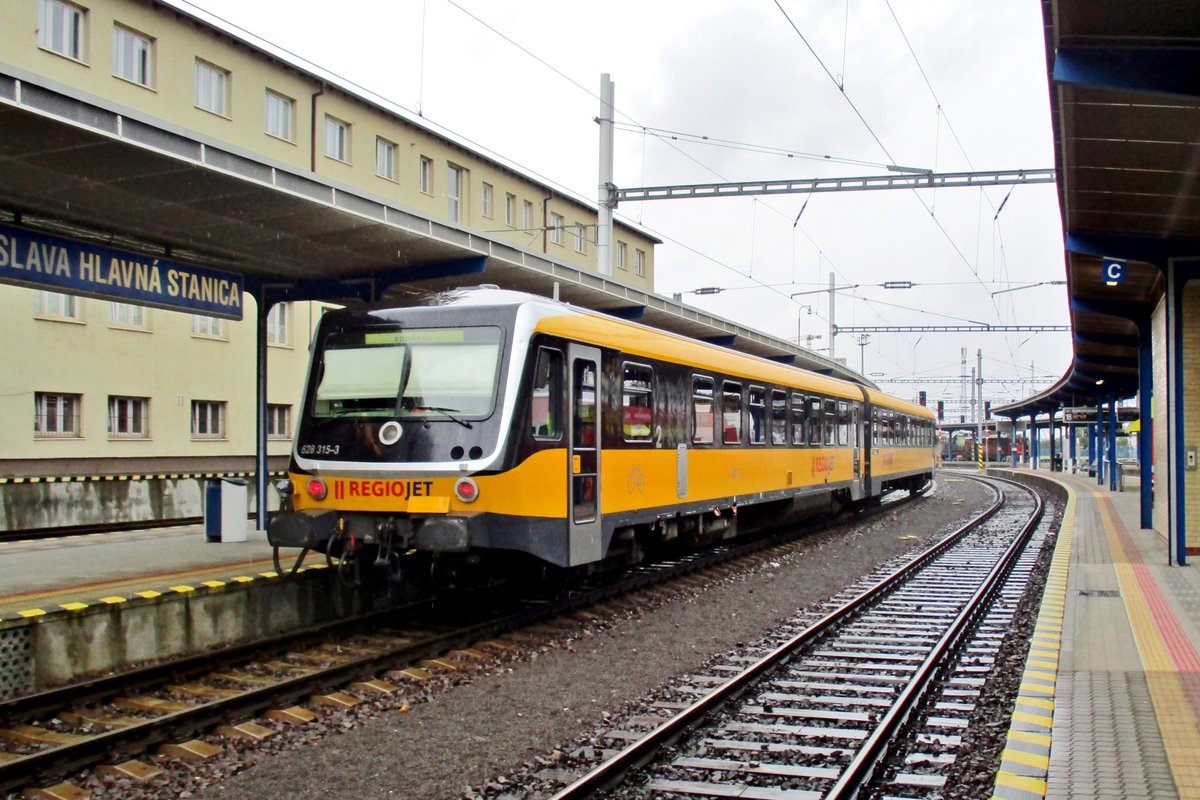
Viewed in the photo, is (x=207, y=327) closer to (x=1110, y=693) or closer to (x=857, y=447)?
(x=857, y=447)

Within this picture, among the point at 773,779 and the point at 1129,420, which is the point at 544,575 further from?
the point at 1129,420

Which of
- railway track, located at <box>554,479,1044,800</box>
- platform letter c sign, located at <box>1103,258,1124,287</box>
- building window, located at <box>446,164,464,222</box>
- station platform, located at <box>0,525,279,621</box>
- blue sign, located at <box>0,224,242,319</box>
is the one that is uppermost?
building window, located at <box>446,164,464,222</box>

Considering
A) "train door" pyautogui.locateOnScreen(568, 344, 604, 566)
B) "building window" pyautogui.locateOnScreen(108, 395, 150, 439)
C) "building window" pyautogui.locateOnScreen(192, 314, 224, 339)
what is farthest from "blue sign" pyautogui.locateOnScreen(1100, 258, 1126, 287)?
"building window" pyautogui.locateOnScreen(108, 395, 150, 439)

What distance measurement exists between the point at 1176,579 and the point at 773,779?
352 inches

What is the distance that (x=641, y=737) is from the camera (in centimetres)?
639

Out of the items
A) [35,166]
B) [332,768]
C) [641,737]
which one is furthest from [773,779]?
[35,166]

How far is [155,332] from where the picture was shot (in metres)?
23.6

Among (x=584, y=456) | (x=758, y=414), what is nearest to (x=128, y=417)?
(x=758, y=414)

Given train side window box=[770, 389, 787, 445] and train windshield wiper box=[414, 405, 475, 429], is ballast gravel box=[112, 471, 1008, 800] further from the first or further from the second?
train side window box=[770, 389, 787, 445]

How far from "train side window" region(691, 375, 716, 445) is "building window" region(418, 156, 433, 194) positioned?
73.2 feet

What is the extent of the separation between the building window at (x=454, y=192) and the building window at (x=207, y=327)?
10800 millimetres

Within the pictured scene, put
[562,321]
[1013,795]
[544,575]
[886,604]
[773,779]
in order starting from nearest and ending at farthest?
[1013,795]
[773,779]
[562,321]
[544,575]
[886,604]

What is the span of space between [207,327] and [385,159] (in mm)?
9288

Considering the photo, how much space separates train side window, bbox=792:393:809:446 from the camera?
17156 millimetres
